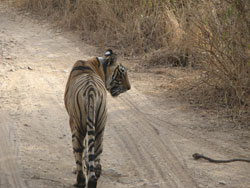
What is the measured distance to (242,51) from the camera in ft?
23.6

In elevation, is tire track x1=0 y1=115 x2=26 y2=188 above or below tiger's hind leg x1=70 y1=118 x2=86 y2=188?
below

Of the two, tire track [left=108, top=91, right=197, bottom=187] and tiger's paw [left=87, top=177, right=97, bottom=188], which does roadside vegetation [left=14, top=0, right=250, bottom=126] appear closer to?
tire track [left=108, top=91, right=197, bottom=187]

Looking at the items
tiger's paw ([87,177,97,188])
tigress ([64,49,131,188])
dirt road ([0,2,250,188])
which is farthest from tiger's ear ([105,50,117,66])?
tiger's paw ([87,177,97,188])

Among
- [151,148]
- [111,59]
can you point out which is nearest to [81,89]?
[111,59]

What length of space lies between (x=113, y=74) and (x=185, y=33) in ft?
13.5

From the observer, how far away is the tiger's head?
524 cm

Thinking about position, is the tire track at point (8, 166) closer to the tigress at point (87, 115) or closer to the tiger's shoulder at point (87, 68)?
the tigress at point (87, 115)

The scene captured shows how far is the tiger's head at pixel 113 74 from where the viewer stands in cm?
524

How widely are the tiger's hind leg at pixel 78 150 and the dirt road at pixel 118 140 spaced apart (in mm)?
157

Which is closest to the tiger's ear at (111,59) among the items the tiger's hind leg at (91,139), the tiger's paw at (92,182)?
the tiger's hind leg at (91,139)

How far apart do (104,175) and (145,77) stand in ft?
14.4

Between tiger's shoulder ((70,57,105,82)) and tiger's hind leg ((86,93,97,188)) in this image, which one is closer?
tiger's hind leg ((86,93,97,188))

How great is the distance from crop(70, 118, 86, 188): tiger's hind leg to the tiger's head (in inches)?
35.8

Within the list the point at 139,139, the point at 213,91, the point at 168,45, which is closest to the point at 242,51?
the point at 213,91
